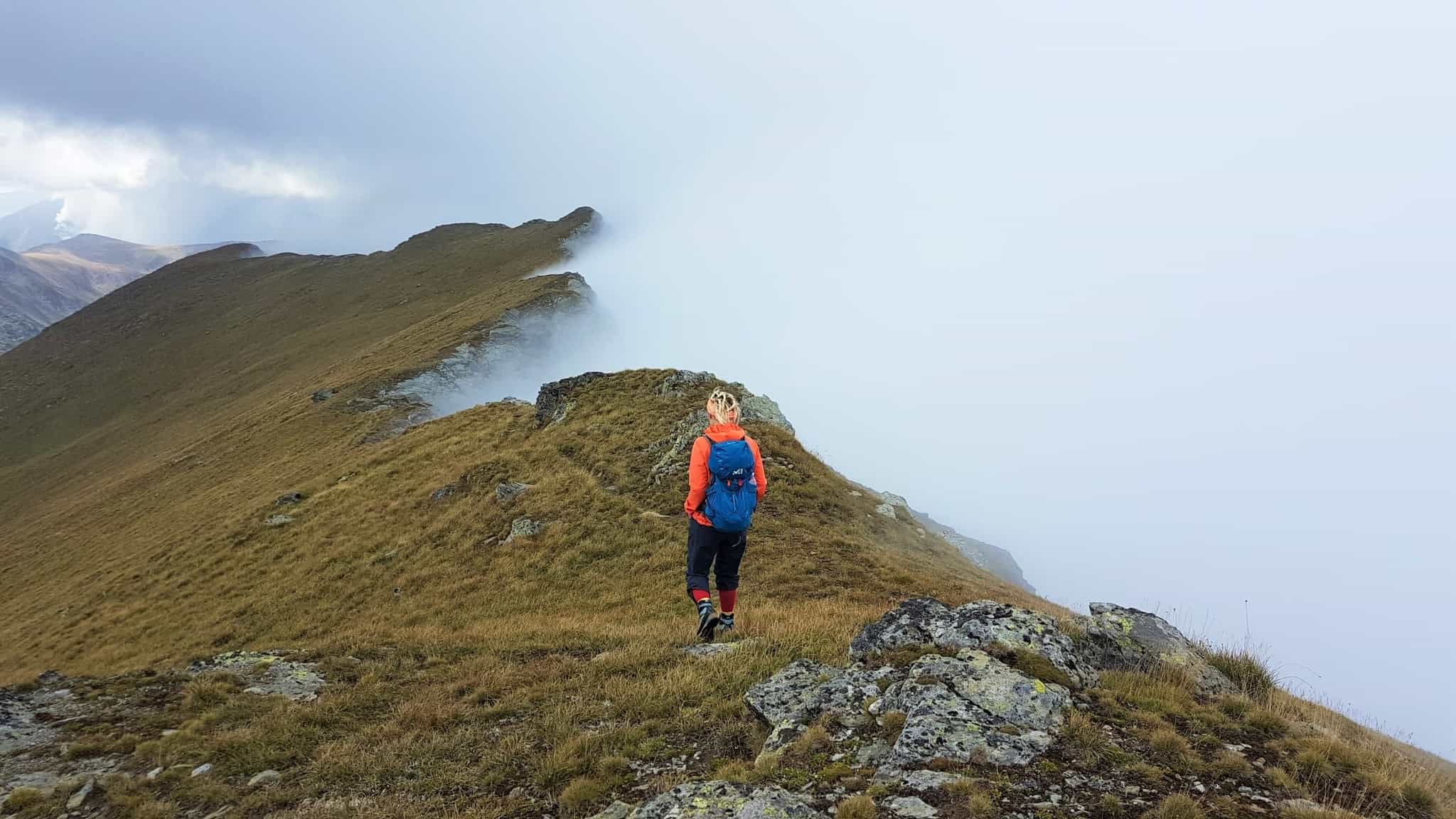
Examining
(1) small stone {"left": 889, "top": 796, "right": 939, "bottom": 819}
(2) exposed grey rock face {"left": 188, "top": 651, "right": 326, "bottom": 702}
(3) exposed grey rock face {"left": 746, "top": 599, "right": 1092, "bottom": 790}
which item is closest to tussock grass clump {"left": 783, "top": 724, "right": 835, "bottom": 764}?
(3) exposed grey rock face {"left": 746, "top": 599, "right": 1092, "bottom": 790}

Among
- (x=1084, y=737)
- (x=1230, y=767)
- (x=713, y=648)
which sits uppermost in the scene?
(x=1230, y=767)

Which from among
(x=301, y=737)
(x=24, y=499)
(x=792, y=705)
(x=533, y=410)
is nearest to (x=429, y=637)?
(x=301, y=737)

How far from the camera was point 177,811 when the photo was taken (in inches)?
304

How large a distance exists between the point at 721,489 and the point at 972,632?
4.28 metres

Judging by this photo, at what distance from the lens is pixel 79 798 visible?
8.05 meters

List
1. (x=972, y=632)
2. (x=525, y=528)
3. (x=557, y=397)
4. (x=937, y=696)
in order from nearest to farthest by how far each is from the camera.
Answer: (x=937, y=696) < (x=972, y=632) < (x=525, y=528) < (x=557, y=397)

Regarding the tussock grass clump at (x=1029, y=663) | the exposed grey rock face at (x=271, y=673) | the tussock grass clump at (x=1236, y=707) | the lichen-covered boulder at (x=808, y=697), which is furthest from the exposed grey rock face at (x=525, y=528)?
the tussock grass clump at (x=1236, y=707)

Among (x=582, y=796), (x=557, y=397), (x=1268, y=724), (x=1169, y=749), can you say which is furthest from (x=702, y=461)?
(x=557, y=397)

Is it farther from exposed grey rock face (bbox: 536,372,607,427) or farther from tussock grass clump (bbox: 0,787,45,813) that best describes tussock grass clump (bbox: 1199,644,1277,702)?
exposed grey rock face (bbox: 536,372,607,427)

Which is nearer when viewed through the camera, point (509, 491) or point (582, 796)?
point (582, 796)

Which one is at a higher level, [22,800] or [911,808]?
[911,808]

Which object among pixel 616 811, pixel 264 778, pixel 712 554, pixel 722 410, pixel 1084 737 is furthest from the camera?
pixel 712 554

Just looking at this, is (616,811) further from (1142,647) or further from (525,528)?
(525,528)

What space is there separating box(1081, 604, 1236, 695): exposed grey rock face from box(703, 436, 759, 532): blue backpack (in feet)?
17.7
